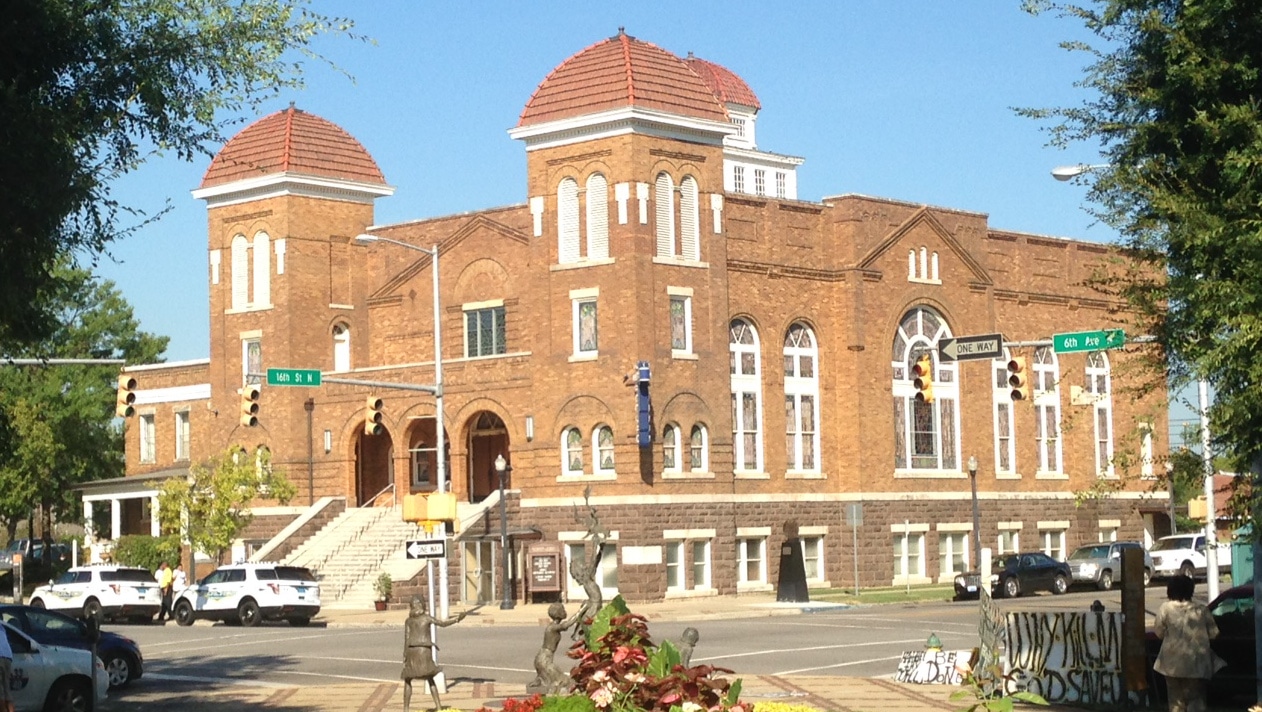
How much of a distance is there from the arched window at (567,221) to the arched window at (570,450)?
4.97 metres

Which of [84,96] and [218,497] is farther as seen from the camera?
[218,497]

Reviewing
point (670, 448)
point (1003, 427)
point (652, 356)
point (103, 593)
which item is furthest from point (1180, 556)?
point (103, 593)

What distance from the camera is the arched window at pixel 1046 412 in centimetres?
6250

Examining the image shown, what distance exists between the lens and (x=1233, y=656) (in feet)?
71.7

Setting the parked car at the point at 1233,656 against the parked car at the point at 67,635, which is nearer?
the parked car at the point at 1233,656

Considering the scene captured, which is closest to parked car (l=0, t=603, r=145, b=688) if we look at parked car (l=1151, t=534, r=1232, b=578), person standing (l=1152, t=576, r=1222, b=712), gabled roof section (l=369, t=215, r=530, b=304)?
person standing (l=1152, t=576, r=1222, b=712)

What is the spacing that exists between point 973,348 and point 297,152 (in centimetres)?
2867

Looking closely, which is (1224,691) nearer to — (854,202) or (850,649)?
(850,649)

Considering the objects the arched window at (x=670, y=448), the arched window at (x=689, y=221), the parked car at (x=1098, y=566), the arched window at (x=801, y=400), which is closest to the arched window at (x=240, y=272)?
the arched window at (x=689, y=221)

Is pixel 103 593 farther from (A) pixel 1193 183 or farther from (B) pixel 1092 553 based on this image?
(A) pixel 1193 183

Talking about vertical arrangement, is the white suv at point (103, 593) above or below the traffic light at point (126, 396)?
below

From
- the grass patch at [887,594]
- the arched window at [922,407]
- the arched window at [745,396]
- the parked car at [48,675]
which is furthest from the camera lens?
the arched window at [922,407]

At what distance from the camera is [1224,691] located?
21828 millimetres

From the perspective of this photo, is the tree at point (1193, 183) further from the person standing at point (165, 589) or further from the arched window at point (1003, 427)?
the arched window at point (1003, 427)
